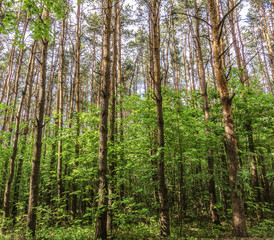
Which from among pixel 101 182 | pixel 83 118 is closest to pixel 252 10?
pixel 83 118

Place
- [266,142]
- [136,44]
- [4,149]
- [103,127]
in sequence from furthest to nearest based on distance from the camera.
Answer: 1. [136,44]
2. [4,149]
3. [266,142]
4. [103,127]

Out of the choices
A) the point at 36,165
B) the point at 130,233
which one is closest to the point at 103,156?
the point at 36,165

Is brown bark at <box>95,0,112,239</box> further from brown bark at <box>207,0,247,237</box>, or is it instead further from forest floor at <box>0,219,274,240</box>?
brown bark at <box>207,0,247,237</box>

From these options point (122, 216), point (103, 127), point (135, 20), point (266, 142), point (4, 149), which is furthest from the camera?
point (135, 20)

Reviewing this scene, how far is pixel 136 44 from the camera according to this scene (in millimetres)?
18953

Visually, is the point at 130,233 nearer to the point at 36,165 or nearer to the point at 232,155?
the point at 36,165

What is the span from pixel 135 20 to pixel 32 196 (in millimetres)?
15894

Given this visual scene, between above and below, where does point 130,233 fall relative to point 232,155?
below

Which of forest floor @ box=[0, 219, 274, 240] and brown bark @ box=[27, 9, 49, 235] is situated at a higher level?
brown bark @ box=[27, 9, 49, 235]

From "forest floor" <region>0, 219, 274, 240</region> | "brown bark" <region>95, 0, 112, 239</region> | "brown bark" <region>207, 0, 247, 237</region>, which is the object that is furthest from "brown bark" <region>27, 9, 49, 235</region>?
"brown bark" <region>207, 0, 247, 237</region>

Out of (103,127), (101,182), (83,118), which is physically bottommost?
(101,182)

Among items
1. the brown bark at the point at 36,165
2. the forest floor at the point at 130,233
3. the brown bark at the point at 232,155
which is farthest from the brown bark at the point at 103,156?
the brown bark at the point at 232,155

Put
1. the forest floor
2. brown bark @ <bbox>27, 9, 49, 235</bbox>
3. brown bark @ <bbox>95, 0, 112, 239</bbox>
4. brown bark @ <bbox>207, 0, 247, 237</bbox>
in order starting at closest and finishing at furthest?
brown bark @ <bbox>207, 0, 247, 237</bbox> < brown bark @ <bbox>95, 0, 112, 239</bbox> < brown bark @ <bbox>27, 9, 49, 235</bbox> < the forest floor

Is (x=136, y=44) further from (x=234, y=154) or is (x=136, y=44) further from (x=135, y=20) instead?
(x=234, y=154)
